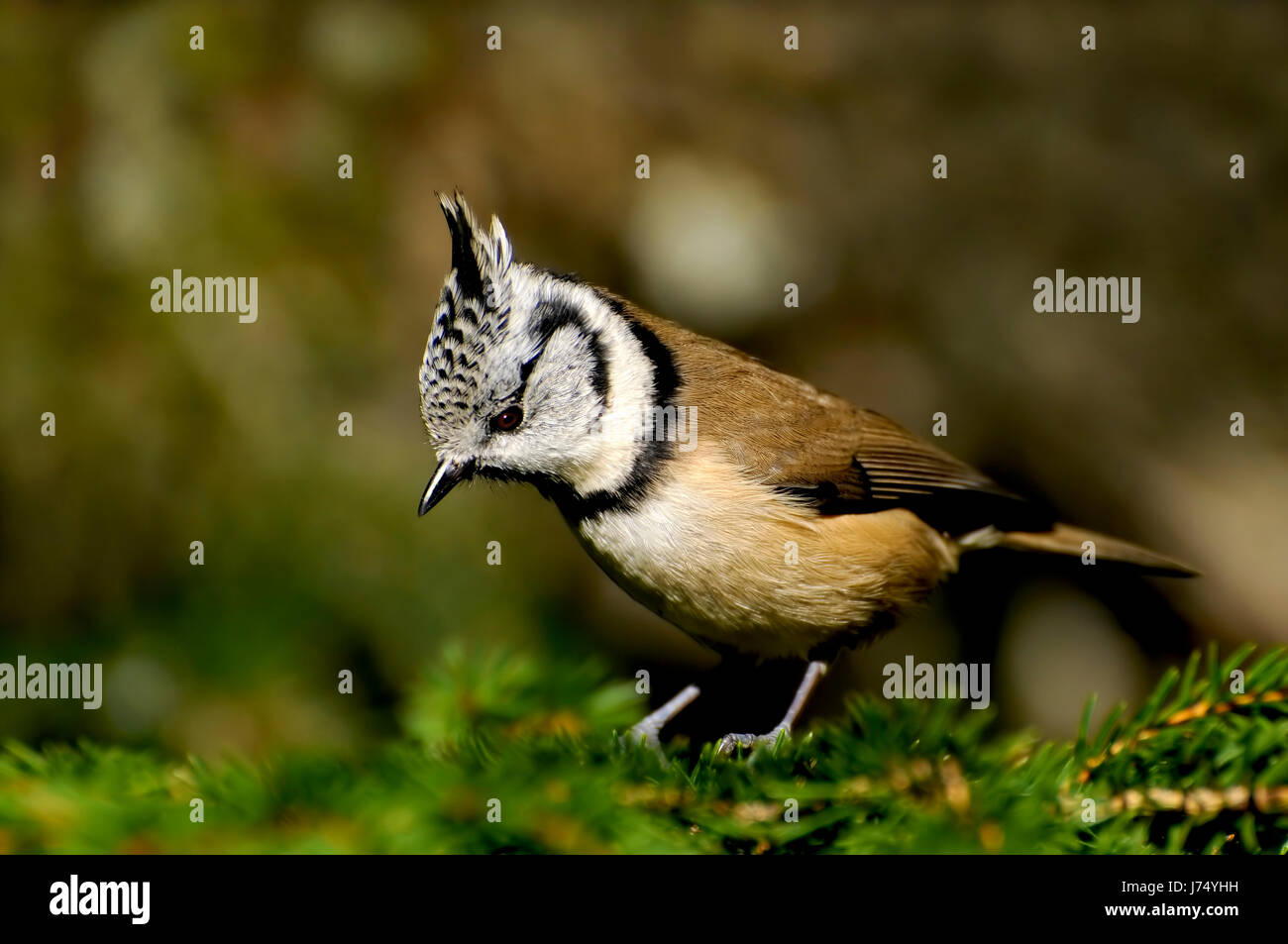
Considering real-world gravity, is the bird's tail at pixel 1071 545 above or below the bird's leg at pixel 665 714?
above

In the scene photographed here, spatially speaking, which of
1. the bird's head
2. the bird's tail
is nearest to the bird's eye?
the bird's head

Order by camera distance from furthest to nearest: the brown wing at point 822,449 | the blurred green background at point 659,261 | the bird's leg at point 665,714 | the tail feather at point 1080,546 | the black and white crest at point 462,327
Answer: the tail feather at point 1080,546 < the blurred green background at point 659,261 < the bird's leg at point 665,714 < the brown wing at point 822,449 < the black and white crest at point 462,327

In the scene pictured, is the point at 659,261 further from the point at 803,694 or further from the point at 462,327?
the point at 803,694

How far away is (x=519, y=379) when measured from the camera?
280cm

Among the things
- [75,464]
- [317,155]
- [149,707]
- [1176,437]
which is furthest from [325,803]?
[1176,437]

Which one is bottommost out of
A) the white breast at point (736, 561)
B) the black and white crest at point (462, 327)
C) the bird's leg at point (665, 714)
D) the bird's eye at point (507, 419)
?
the bird's leg at point (665, 714)

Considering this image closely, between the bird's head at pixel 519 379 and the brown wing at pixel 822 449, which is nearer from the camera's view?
the bird's head at pixel 519 379

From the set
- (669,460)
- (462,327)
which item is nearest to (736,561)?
(669,460)

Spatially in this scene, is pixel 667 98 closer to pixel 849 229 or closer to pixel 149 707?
pixel 849 229

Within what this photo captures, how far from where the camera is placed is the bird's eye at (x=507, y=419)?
2.79m

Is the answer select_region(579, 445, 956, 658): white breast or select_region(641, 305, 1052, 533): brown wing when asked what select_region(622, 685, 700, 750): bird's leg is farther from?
select_region(641, 305, 1052, 533): brown wing

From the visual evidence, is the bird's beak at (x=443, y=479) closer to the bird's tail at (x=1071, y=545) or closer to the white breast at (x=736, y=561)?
the white breast at (x=736, y=561)

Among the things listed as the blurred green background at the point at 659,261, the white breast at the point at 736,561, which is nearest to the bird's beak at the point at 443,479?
the white breast at the point at 736,561

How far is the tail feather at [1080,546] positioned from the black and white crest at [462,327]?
190 centimetres
